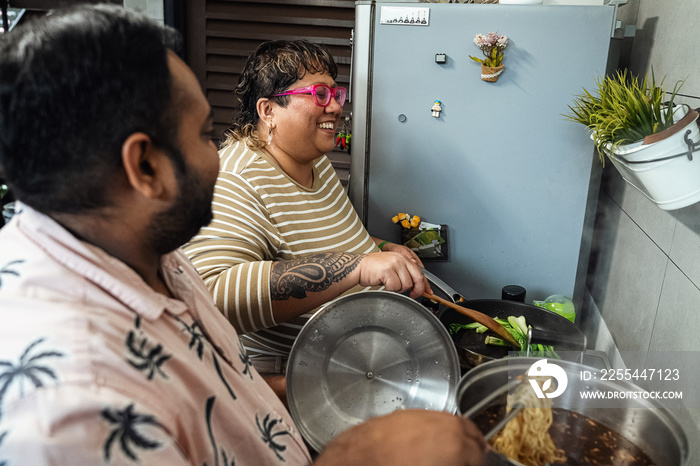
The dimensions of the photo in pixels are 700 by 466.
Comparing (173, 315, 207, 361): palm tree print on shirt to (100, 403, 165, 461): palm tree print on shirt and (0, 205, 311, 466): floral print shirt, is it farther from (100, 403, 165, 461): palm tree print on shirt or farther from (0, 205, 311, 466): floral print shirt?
(100, 403, 165, 461): palm tree print on shirt

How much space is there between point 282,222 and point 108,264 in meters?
0.86

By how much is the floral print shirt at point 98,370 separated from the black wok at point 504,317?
2.37 ft

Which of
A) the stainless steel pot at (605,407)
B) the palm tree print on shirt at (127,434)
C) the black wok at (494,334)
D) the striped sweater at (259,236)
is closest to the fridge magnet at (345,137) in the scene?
the striped sweater at (259,236)

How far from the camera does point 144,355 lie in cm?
56

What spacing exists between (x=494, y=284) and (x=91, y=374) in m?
1.80

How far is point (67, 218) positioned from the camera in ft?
1.99

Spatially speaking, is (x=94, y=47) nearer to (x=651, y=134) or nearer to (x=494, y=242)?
(x=651, y=134)

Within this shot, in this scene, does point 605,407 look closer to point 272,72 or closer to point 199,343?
point 199,343

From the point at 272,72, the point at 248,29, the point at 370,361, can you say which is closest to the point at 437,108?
the point at 272,72

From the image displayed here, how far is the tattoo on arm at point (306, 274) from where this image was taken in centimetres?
127

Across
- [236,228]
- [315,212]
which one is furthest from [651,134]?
[236,228]

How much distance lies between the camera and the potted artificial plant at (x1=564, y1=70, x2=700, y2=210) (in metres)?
1.09

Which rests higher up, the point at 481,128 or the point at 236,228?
the point at 481,128

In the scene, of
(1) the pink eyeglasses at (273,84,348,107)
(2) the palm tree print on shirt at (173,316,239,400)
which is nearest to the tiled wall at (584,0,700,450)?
(1) the pink eyeglasses at (273,84,348,107)
